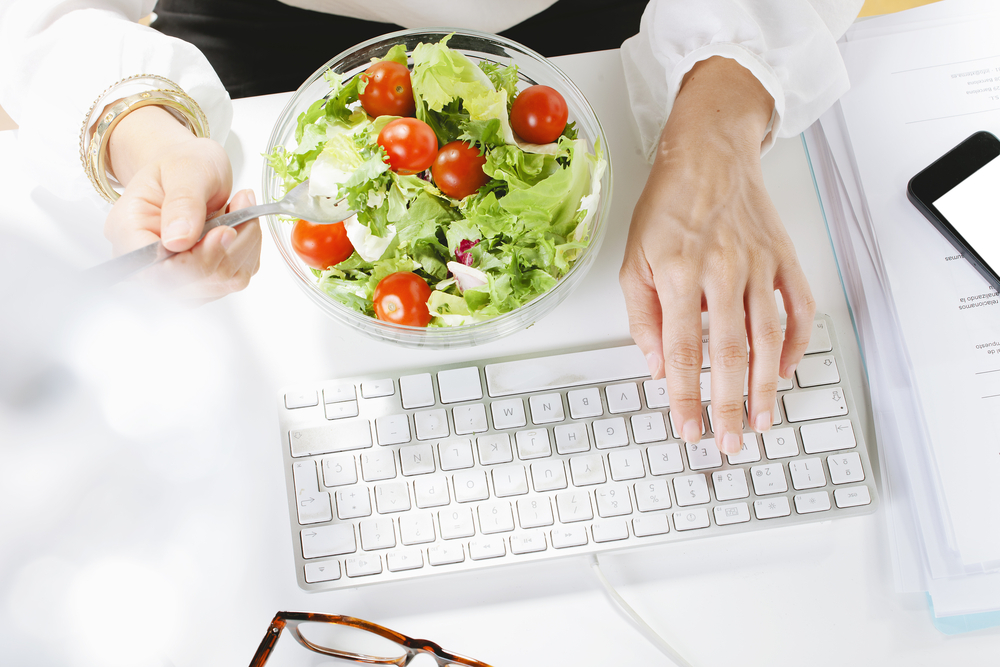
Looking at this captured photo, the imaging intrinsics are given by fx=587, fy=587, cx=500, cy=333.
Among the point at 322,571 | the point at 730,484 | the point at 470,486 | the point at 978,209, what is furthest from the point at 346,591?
the point at 978,209

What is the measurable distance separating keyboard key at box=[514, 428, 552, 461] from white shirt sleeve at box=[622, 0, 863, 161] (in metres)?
0.31

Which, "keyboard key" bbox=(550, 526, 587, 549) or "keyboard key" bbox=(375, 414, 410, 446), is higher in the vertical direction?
"keyboard key" bbox=(375, 414, 410, 446)

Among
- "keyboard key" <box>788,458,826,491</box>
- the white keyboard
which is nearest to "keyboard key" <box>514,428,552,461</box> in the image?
the white keyboard

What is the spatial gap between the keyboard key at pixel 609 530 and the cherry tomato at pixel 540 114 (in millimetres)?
332

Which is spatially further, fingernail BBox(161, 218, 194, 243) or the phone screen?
the phone screen

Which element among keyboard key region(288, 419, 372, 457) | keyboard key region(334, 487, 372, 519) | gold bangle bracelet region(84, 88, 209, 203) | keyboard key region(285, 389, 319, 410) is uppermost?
gold bangle bracelet region(84, 88, 209, 203)

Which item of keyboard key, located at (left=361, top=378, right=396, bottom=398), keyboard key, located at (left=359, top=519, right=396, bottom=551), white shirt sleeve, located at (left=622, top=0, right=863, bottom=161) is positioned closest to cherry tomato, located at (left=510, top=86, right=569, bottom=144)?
white shirt sleeve, located at (left=622, top=0, right=863, bottom=161)

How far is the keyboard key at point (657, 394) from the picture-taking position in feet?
1.74

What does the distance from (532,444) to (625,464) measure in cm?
8

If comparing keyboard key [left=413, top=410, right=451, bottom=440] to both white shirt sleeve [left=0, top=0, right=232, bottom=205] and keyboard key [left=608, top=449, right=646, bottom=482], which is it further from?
white shirt sleeve [left=0, top=0, right=232, bottom=205]

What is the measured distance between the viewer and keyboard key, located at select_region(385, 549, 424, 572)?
497 millimetres

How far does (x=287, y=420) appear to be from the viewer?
530mm

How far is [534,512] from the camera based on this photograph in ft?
1.66

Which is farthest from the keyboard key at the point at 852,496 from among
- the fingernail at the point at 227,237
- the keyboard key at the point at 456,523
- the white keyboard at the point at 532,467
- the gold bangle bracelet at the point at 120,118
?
the gold bangle bracelet at the point at 120,118
